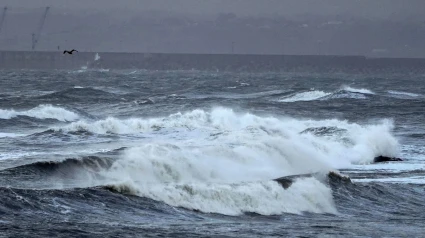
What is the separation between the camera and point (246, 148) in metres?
28.7

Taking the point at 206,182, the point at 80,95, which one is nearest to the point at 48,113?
the point at 80,95

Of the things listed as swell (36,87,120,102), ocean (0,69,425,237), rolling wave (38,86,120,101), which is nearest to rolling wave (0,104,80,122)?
ocean (0,69,425,237)

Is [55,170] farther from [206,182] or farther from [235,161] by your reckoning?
[235,161]

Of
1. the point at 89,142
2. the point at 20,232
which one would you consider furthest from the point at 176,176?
the point at 89,142

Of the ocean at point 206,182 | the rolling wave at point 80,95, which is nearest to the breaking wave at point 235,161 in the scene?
the ocean at point 206,182

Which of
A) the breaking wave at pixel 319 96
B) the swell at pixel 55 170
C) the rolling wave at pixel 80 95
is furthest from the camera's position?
the breaking wave at pixel 319 96

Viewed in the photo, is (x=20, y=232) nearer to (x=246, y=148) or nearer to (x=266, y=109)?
(x=246, y=148)

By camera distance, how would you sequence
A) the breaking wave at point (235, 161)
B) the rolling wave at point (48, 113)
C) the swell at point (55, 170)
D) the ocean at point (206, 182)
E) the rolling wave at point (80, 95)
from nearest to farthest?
the ocean at point (206, 182)
the breaking wave at point (235, 161)
the swell at point (55, 170)
the rolling wave at point (48, 113)
the rolling wave at point (80, 95)

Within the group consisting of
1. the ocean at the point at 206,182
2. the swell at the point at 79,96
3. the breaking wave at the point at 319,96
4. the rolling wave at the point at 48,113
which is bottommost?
the ocean at the point at 206,182

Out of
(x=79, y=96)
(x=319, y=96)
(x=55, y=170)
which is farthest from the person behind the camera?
(x=319, y=96)

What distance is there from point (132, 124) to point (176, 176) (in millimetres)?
16991

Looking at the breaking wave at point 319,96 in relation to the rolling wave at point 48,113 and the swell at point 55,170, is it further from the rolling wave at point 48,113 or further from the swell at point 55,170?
the swell at point 55,170

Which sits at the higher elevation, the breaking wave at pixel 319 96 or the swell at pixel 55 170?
the breaking wave at pixel 319 96

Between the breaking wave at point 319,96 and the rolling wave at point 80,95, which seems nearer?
the rolling wave at point 80,95
